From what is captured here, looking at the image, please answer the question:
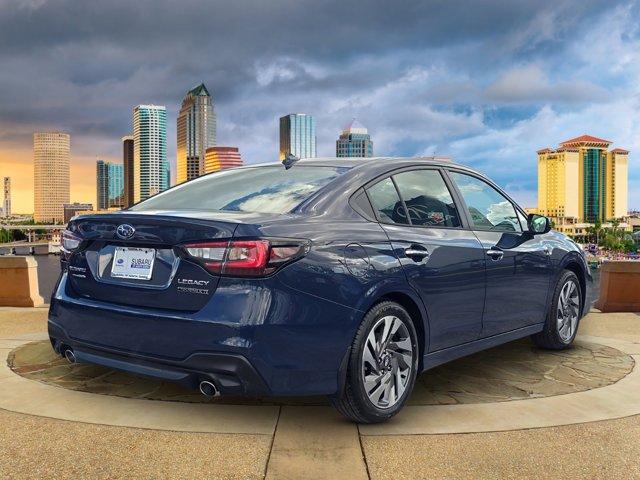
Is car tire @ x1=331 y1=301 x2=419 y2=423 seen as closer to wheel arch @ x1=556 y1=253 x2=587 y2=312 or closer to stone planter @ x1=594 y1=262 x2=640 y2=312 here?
wheel arch @ x1=556 y1=253 x2=587 y2=312

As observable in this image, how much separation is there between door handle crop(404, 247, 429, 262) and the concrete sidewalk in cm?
94

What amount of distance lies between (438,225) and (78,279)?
229cm

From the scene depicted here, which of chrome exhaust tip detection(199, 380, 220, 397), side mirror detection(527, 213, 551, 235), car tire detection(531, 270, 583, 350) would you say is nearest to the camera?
chrome exhaust tip detection(199, 380, 220, 397)

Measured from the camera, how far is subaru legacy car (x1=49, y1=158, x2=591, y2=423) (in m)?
3.33

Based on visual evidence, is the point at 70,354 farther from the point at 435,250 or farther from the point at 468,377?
the point at 468,377

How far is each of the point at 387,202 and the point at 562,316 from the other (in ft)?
8.54

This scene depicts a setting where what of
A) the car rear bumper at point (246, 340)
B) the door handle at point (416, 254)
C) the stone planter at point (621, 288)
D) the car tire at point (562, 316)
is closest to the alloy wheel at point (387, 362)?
the car rear bumper at point (246, 340)

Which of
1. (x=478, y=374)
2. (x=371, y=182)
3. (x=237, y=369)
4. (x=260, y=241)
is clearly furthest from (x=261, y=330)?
(x=478, y=374)

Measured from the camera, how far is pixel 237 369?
130 inches

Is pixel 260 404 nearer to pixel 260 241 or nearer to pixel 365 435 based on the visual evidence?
pixel 365 435

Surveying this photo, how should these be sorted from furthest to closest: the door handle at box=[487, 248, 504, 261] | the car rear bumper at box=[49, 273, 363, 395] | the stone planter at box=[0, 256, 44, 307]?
the stone planter at box=[0, 256, 44, 307]
the door handle at box=[487, 248, 504, 261]
the car rear bumper at box=[49, 273, 363, 395]

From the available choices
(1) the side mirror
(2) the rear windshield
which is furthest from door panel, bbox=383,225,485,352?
(1) the side mirror

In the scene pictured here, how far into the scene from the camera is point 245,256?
3305mm

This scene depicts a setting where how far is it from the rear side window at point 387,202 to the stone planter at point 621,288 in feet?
16.9
